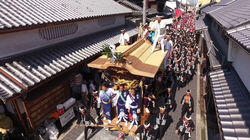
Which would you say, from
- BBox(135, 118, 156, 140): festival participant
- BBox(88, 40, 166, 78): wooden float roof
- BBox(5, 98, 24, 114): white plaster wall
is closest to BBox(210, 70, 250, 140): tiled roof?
BBox(88, 40, 166, 78): wooden float roof

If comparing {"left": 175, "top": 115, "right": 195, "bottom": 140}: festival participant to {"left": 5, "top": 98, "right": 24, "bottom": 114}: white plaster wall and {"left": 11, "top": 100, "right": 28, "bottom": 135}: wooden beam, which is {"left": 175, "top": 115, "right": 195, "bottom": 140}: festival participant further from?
{"left": 5, "top": 98, "right": 24, "bottom": 114}: white plaster wall

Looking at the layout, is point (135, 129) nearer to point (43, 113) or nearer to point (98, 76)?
point (43, 113)

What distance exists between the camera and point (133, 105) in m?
7.58

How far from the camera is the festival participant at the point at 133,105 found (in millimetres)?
7384

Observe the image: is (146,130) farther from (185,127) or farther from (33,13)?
(33,13)

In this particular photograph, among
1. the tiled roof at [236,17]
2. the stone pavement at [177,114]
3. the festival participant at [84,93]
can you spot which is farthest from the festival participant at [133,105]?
the tiled roof at [236,17]

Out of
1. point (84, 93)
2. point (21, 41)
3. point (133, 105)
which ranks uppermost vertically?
point (21, 41)

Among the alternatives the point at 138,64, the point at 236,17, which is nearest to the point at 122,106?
the point at 138,64

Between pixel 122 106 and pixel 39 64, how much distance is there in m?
4.92

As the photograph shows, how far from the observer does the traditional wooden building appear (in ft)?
22.6

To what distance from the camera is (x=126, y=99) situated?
25.6 ft

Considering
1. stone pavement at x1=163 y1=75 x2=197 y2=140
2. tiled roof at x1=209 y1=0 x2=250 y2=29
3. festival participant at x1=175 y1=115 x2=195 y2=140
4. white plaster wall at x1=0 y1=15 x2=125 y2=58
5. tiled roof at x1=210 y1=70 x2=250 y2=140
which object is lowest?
stone pavement at x1=163 y1=75 x2=197 y2=140

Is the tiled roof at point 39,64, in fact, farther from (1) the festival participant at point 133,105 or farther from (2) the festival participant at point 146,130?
(2) the festival participant at point 146,130

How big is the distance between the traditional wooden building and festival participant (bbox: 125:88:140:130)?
3.99 meters
